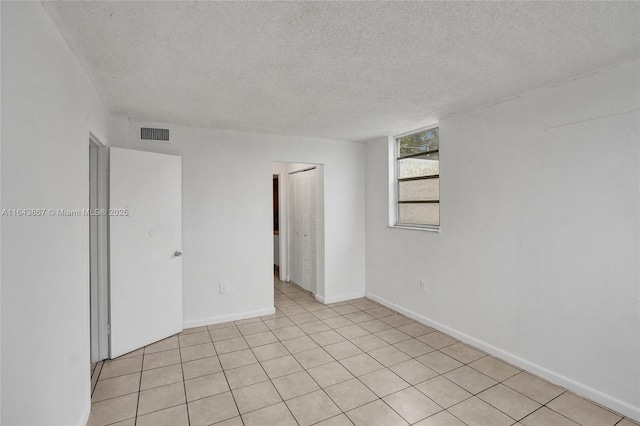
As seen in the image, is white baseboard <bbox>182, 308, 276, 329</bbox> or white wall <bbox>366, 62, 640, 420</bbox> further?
white baseboard <bbox>182, 308, 276, 329</bbox>

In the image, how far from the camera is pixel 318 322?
3.80 m

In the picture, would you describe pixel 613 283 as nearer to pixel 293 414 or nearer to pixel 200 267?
pixel 293 414

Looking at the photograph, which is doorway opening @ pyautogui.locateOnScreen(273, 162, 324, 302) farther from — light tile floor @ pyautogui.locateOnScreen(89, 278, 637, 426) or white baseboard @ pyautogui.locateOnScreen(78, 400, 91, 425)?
white baseboard @ pyautogui.locateOnScreen(78, 400, 91, 425)

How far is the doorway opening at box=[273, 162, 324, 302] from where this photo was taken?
4.62 meters

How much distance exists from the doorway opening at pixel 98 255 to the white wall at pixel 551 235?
339cm

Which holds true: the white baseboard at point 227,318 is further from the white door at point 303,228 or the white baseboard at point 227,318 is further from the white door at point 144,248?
the white door at point 303,228

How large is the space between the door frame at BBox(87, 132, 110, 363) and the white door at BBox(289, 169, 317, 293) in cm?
269

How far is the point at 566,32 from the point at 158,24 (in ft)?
7.37

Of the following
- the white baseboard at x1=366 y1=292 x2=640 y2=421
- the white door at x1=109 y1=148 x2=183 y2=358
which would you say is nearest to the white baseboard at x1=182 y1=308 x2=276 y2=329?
the white door at x1=109 y1=148 x2=183 y2=358

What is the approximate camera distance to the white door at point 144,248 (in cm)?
294

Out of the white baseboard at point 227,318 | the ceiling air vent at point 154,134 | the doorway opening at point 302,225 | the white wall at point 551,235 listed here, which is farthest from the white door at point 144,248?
the white wall at point 551,235

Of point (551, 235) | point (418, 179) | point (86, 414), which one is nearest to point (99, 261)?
point (86, 414)

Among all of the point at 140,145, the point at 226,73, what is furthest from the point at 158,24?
the point at 140,145

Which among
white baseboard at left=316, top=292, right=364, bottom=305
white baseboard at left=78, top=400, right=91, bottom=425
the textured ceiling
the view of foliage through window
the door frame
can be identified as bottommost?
white baseboard at left=78, top=400, right=91, bottom=425
